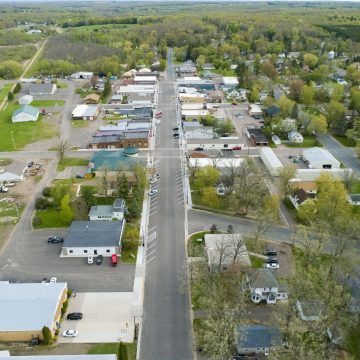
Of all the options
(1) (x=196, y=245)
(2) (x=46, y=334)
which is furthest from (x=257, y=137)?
(2) (x=46, y=334)

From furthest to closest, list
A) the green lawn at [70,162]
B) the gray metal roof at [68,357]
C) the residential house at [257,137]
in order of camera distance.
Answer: the residential house at [257,137] < the green lawn at [70,162] < the gray metal roof at [68,357]

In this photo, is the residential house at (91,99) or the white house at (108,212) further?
the residential house at (91,99)

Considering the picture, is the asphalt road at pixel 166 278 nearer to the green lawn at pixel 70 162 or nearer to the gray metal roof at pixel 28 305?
the gray metal roof at pixel 28 305

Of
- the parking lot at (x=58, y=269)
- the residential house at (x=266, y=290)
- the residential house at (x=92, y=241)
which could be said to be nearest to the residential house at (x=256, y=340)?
the residential house at (x=266, y=290)

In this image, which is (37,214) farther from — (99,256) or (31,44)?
(31,44)

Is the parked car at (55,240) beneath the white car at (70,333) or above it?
beneath

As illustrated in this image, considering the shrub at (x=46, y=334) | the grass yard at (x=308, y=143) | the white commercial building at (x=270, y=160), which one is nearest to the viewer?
the shrub at (x=46, y=334)

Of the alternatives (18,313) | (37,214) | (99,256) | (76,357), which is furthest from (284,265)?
(37,214)
